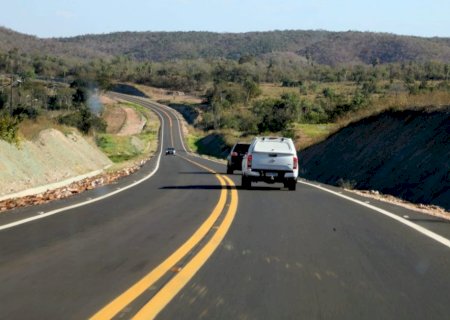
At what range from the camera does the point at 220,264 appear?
9094mm

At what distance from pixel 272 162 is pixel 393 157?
1134 centimetres

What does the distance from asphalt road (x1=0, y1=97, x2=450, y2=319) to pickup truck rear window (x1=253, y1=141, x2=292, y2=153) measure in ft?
27.6

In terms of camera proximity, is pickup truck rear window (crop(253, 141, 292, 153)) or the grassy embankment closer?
pickup truck rear window (crop(253, 141, 292, 153))

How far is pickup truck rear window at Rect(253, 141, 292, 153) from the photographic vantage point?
2472cm

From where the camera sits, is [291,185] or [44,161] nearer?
[291,185]

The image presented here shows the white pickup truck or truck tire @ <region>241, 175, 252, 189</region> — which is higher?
the white pickup truck

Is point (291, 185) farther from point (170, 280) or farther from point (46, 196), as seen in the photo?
point (170, 280)

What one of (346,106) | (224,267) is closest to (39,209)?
(224,267)

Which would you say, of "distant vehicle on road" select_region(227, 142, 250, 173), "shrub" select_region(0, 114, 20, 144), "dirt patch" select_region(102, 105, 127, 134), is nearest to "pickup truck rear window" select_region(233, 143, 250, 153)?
"distant vehicle on road" select_region(227, 142, 250, 173)

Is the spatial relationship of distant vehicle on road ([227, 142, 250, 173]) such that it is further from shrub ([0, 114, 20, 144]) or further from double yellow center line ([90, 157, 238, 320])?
double yellow center line ([90, 157, 238, 320])

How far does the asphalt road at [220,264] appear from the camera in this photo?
6.70 metres

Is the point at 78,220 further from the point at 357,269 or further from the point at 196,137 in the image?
the point at 196,137

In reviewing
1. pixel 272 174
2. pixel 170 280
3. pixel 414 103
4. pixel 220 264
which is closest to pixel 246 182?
pixel 272 174

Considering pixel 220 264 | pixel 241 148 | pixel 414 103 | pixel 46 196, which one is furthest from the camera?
pixel 414 103
